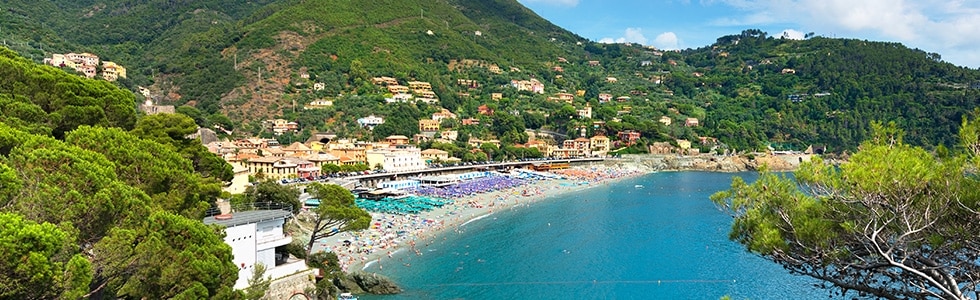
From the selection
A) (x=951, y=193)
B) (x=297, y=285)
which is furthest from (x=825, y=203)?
(x=297, y=285)

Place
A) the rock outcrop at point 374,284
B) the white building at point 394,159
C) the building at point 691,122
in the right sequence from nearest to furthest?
the rock outcrop at point 374,284
the white building at point 394,159
the building at point 691,122

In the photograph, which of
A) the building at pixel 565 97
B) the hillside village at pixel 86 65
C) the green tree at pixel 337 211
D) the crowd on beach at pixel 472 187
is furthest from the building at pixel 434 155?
the building at pixel 565 97

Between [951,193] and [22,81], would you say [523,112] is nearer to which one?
[22,81]

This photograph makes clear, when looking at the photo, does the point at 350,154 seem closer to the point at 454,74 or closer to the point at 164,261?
the point at 164,261

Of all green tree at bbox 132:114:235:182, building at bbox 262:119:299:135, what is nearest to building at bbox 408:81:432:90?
building at bbox 262:119:299:135

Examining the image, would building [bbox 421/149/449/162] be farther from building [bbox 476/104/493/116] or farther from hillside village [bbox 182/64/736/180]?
building [bbox 476/104/493/116]

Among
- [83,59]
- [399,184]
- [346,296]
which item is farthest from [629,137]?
[346,296]

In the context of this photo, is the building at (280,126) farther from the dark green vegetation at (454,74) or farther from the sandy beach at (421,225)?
the sandy beach at (421,225)
